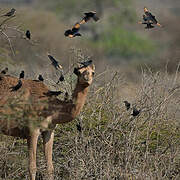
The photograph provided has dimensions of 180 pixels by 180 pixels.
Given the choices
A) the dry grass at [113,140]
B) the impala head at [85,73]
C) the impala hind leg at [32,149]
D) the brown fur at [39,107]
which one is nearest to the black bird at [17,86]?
the brown fur at [39,107]

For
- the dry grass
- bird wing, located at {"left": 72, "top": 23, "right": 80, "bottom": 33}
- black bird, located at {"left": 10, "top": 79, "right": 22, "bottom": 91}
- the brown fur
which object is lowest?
the dry grass

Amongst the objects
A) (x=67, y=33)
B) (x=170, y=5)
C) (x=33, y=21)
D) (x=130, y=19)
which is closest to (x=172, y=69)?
(x=33, y=21)

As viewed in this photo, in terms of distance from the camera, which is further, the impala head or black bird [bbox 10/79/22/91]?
black bird [bbox 10/79/22/91]

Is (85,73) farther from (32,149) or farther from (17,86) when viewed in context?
(32,149)

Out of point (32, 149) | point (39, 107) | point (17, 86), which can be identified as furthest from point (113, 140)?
point (17, 86)

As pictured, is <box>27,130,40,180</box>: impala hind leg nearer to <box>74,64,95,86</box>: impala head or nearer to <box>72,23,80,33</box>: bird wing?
<box>74,64,95,86</box>: impala head

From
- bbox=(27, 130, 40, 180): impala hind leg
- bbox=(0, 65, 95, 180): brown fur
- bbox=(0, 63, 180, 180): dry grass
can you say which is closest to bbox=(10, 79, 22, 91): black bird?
bbox=(0, 65, 95, 180): brown fur

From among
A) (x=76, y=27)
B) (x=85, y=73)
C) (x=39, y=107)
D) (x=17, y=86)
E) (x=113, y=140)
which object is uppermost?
(x=76, y=27)

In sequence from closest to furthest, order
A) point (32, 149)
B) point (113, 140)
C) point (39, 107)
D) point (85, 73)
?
point (85, 73)
point (39, 107)
point (32, 149)
point (113, 140)

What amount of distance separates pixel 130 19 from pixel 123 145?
3175 cm

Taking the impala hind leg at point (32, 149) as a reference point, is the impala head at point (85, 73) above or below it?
above

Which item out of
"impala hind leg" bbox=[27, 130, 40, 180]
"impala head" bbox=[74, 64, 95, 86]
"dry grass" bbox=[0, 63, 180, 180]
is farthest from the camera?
"dry grass" bbox=[0, 63, 180, 180]

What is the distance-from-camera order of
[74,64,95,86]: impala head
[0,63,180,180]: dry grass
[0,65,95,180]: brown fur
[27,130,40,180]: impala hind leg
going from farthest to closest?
[0,63,180,180]: dry grass
[27,130,40,180]: impala hind leg
[0,65,95,180]: brown fur
[74,64,95,86]: impala head

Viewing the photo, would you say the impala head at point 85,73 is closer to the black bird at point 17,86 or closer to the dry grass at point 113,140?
the black bird at point 17,86
